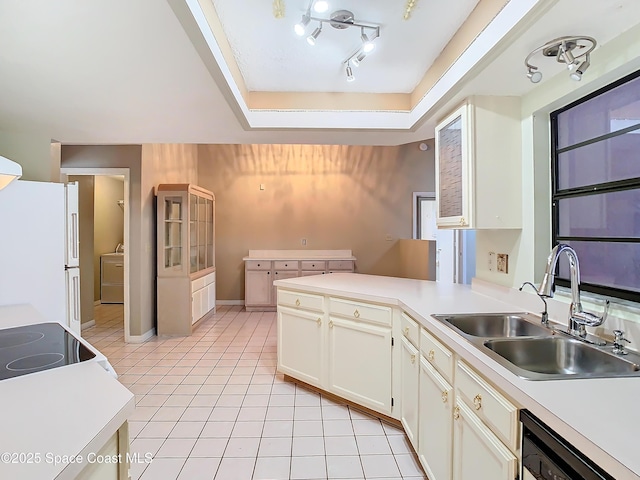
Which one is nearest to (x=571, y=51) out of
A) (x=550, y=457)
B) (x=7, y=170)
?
(x=550, y=457)

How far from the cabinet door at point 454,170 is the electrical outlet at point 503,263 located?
0.39 meters

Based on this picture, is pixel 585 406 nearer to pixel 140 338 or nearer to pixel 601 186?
pixel 601 186

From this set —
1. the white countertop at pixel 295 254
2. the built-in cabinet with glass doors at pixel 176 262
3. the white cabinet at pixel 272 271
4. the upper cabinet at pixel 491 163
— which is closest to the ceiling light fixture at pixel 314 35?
the upper cabinet at pixel 491 163

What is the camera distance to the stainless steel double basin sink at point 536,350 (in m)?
1.19

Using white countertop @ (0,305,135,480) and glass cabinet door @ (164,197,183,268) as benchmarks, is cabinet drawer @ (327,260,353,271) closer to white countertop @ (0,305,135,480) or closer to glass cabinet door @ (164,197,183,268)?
glass cabinet door @ (164,197,183,268)

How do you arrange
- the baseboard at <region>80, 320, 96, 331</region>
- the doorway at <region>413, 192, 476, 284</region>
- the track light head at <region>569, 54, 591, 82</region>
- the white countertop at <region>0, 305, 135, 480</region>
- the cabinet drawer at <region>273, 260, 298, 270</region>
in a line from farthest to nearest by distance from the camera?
the doorway at <region>413, 192, 476, 284</region> < the cabinet drawer at <region>273, 260, 298, 270</region> < the baseboard at <region>80, 320, 96, 331</region> < the track light head at <region>569, 54, 591, 82</region> < the white countertop at <region>0, 305, 135, 480</region>

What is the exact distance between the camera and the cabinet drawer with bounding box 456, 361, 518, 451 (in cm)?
→ 105

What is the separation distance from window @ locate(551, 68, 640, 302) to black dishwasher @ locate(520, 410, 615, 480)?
89 cm

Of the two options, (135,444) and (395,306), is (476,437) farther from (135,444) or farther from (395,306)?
(135,444)

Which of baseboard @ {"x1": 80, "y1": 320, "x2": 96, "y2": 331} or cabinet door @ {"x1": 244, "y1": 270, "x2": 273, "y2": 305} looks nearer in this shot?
baseboard @ {"x1": 80, "y1": 320, "x2": 96, "y2": 331}

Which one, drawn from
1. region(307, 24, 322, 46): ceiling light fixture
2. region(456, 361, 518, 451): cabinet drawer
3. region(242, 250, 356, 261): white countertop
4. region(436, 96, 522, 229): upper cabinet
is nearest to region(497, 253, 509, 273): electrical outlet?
region(436, 96, 522, 229): upper cabinet

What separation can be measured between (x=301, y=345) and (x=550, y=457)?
2067 mm

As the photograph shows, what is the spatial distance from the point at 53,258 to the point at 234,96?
176cm

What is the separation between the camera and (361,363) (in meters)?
2.38
